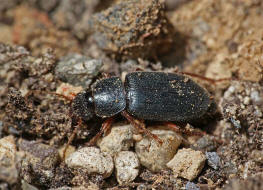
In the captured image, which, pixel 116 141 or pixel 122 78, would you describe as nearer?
pixel 116 141

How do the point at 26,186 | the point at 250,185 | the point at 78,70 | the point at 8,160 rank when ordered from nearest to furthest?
the point at 250,185 → the point at 8,160 → the point at 26,186 → the point at 78,70

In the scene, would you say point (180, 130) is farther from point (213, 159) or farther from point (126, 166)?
point (126, 166)

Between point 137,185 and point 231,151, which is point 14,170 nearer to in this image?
point 137,185

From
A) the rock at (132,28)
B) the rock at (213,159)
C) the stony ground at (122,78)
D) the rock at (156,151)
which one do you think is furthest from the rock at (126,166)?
the rock at (132,28)

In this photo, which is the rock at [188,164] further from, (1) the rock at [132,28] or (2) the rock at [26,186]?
(1) the rock at [132,28]

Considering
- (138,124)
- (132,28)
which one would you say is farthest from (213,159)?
(132,28)

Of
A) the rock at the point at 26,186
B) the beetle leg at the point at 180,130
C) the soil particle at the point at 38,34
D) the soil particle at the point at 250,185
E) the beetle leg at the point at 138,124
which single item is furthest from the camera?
the soil particle at the point at 38,34

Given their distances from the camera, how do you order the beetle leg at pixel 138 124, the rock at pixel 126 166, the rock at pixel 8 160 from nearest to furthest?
1. the rock at pixel 8 160
2. the rock at pixel 126 166
3. the beetle leg at pixel 138 124
